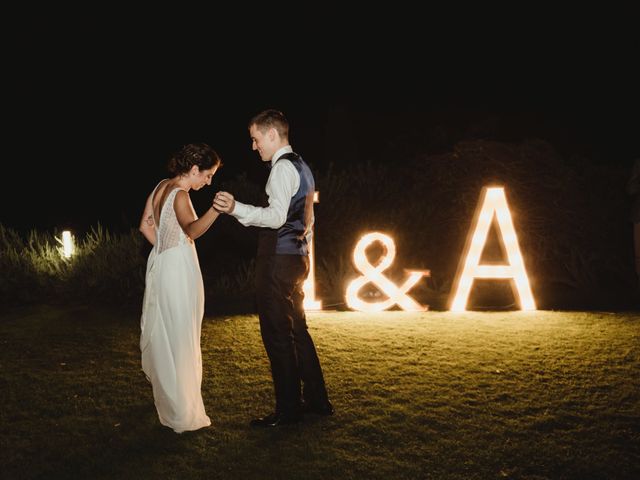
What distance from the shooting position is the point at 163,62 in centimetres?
2336

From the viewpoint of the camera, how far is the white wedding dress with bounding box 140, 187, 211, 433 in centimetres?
450

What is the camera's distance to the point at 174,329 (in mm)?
4527

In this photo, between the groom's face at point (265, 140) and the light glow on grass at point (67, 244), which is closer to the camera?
the groom's face at point (265, 140)

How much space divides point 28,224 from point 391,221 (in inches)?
558

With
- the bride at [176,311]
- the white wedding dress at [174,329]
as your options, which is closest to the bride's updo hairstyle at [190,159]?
the bride at [176,311]

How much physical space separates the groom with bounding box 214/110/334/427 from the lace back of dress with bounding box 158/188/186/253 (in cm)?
60

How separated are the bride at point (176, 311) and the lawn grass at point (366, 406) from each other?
209mm

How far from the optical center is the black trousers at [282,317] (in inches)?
174

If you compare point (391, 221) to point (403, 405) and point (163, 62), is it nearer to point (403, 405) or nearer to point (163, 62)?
point (403, 405)

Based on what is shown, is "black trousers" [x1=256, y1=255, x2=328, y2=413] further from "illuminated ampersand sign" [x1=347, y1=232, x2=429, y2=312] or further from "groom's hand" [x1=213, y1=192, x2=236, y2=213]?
"illuminated ampersand sign" [x1=347, y1=232, x2=429, y2=312]

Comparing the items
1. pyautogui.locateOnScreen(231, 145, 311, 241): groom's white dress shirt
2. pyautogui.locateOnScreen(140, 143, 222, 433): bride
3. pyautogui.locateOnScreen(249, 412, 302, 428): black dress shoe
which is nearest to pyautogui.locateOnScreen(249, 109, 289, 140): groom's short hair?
pyautogui.locateOnScreen(231, 145, 311, 241): groom's white dress shirt

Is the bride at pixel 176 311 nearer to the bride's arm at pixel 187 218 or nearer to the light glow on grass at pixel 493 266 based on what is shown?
the bride's arm at pixel 187 218

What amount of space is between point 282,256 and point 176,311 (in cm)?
85

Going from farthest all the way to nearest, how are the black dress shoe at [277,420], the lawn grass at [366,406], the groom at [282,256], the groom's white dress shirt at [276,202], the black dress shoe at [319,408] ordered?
the black dress shoe at [319,408]
the black dress shoe at [277,420]
the groom at [282,256]
the groom's white dress shirt at [276,202]
the lawn grass at [366,406]
